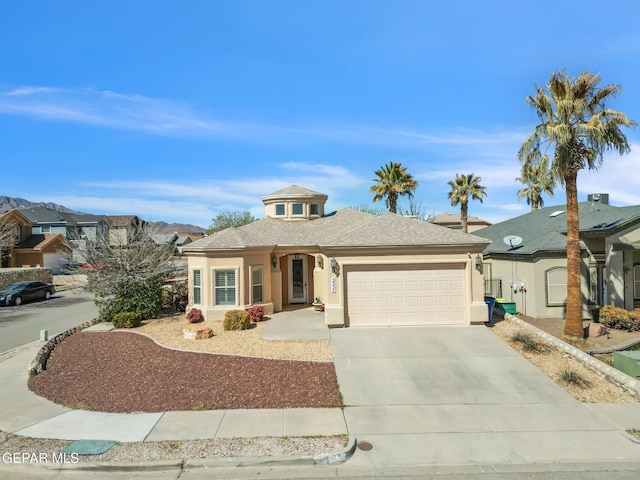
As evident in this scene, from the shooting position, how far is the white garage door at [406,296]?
14961 millimetres

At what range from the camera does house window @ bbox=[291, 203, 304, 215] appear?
2294 cm

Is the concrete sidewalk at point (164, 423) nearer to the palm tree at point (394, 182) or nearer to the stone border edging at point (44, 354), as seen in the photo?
the stone border edging at point (44, 354)

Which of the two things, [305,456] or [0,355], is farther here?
[0,355]

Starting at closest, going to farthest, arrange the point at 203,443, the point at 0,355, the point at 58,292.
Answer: the point at 203,443, the point at 0,355, the point at 58,292

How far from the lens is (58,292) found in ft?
106

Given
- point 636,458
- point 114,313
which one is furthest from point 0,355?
point 636,458

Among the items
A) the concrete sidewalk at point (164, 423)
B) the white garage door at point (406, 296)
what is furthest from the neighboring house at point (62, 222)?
the concrete sidewalk at point (164, 423)

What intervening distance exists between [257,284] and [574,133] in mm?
13717

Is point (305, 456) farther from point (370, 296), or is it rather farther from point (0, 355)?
point (0, 355)

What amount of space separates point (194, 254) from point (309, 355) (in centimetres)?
806

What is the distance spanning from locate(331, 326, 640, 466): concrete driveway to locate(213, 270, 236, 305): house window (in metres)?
5.94

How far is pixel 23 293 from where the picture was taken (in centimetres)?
2567

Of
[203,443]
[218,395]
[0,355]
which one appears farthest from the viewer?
[0,355]

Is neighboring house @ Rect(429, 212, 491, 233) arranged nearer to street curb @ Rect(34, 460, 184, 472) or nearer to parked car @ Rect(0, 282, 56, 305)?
parked car @ Rect(0, 282, 56, 305)
